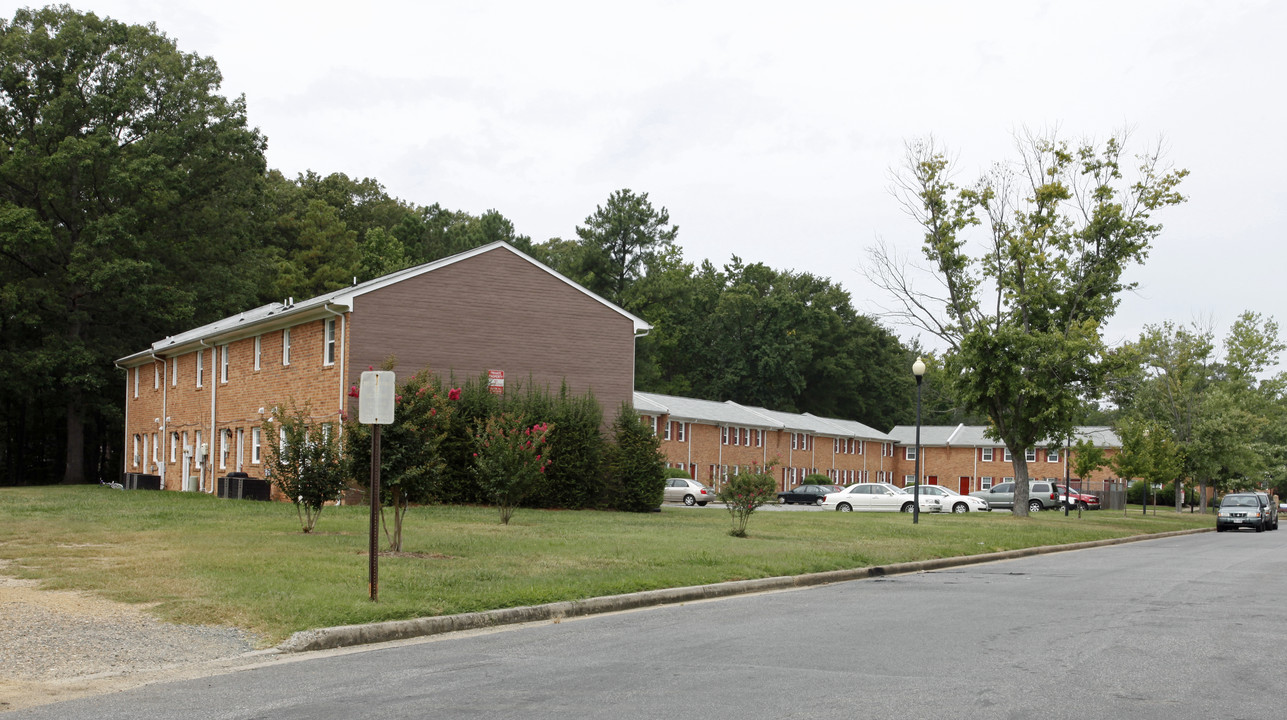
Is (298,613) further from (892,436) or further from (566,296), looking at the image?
(892,436)

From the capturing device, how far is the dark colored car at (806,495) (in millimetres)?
59594

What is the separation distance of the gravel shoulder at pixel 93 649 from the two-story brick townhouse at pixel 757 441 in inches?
1691

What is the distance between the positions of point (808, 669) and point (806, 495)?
5232 cm

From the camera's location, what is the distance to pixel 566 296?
37500mm

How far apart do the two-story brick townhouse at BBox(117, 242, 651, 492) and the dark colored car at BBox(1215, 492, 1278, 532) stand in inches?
922

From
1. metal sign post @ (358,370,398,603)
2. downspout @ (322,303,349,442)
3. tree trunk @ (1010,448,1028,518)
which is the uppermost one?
downspout @ (322,303,349,442)

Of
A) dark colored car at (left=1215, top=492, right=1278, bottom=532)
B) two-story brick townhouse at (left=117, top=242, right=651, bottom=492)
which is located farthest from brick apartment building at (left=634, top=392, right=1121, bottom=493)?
dark colored car at (left=1215, top=492, right=1278, bottom=532)

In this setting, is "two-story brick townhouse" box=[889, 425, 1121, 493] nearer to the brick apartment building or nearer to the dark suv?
the brick apartment building

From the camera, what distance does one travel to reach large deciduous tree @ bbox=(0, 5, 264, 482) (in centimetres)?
4712

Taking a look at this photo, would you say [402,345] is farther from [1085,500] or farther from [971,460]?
[971,460]

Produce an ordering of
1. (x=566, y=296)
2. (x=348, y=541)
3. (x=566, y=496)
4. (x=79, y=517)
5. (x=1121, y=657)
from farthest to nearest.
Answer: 1. (x=566, y=296)
2. (x=566, y=496)
3. (x=79, y=517)
4. (x=348, y=541)
5. (x=1121, y=657)

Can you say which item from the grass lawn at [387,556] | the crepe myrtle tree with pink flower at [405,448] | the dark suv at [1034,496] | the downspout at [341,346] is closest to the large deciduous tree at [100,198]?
the downspout at [341,346]

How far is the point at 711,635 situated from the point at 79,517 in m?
17.7

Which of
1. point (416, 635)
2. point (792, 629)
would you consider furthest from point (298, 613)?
point (792, 629)
